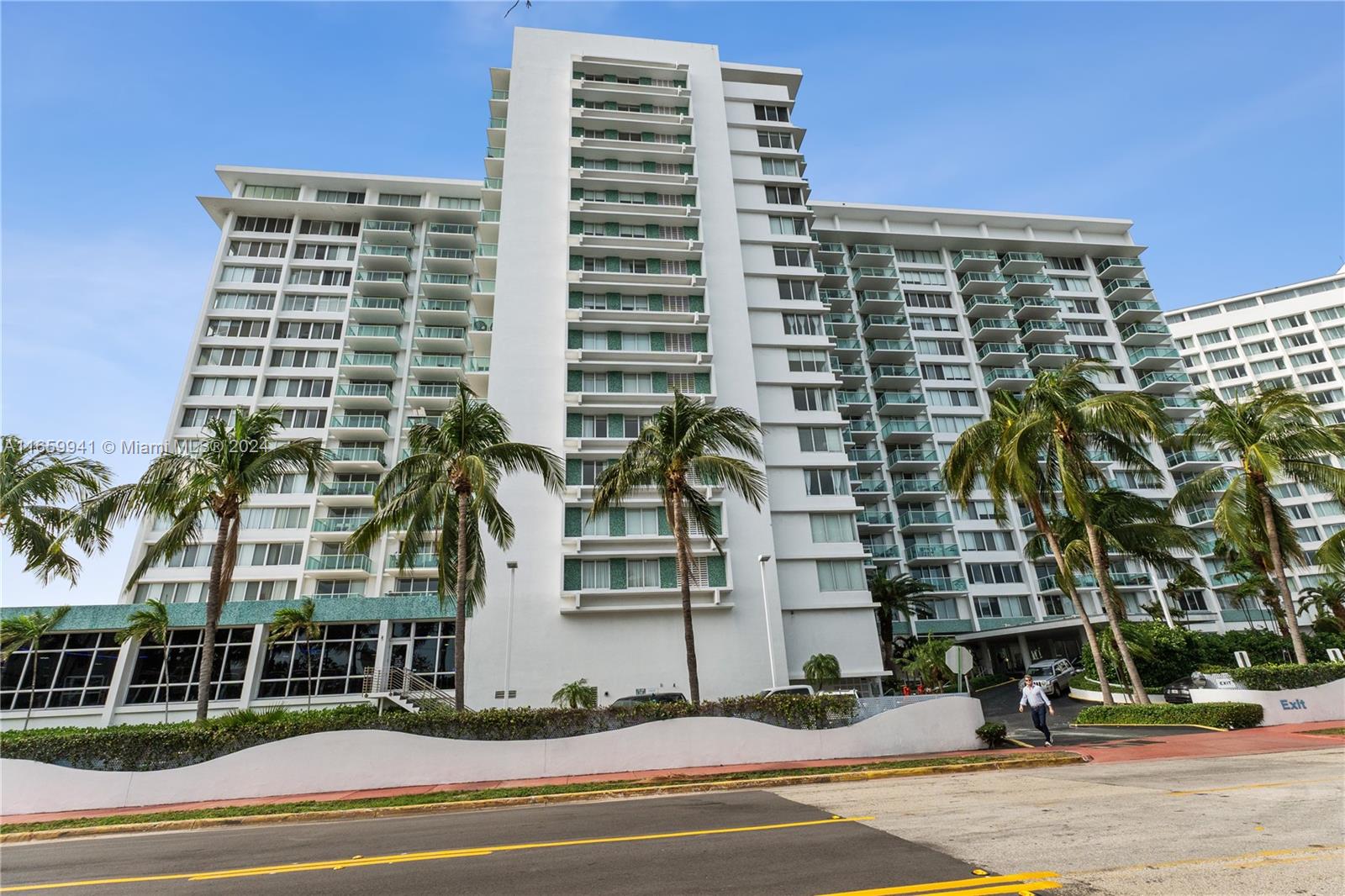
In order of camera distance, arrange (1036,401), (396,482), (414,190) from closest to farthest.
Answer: (396,482) → (1036,401) → (414,190)

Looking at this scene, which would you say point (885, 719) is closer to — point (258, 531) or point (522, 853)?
point (522, 853)

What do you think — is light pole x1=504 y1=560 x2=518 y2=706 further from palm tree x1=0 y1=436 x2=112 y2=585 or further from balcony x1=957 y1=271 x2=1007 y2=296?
balcony x1=957 y1=271 x2=1007 y2=296

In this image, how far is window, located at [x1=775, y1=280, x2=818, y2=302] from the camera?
44125mm

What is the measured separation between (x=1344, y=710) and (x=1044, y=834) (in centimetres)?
2442

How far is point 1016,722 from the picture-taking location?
27000mm

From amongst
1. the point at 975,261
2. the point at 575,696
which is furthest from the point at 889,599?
the point at 975,261

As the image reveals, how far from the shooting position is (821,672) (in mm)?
32969

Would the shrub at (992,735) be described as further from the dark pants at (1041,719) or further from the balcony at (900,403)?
the balcony at (900,403)

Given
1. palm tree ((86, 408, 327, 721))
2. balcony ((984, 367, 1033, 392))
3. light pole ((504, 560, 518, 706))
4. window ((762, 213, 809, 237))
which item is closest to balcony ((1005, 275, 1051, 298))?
balcony ((984, 367, 1033, 392))

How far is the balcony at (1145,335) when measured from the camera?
6394cm

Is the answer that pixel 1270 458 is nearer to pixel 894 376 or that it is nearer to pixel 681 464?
pixel 681 464

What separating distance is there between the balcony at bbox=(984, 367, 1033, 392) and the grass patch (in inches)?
2027

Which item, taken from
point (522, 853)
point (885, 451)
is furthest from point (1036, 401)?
point (885, 451)

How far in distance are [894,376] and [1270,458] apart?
37.3 m
